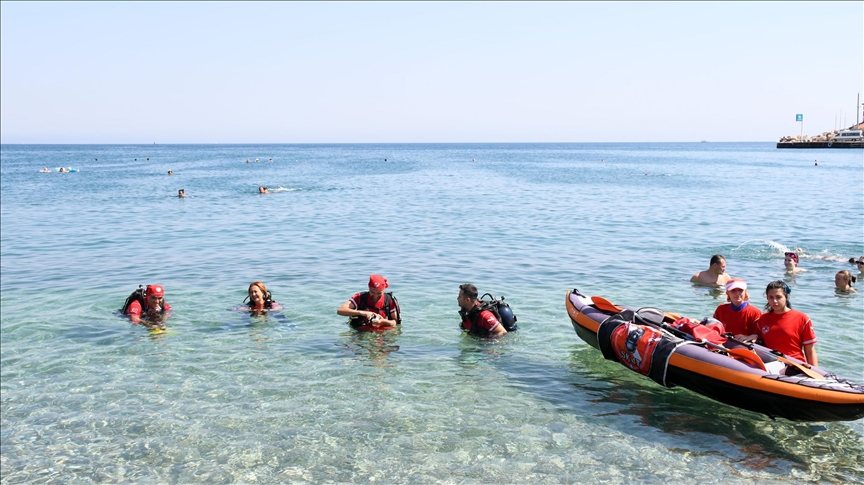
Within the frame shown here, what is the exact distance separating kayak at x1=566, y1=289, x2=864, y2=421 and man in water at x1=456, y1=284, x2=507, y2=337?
1.80 metres

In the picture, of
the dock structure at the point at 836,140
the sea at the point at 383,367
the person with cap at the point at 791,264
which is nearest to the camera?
the sea at the point at 383,367

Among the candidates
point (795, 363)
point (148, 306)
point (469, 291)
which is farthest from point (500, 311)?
point (148, 306)

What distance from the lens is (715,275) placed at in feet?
46.2

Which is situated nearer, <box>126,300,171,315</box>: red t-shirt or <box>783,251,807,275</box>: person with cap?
<box>126,300,171,315</box>: red t-shirt

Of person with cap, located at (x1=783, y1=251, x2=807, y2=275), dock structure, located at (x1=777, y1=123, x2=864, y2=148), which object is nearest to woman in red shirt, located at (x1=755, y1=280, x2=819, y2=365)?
person with cap, located at (x1=783, y1=251, x2=807, y2=275)

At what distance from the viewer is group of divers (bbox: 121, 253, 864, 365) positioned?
26.1 feet

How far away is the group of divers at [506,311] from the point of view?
7969 mm

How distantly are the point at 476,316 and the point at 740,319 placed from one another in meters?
3.87

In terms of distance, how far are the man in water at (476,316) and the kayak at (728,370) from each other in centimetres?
180

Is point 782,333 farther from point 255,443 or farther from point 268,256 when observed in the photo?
point 268,256

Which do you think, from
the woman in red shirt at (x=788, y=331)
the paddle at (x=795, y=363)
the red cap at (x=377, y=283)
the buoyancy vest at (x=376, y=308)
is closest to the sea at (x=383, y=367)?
the buoyancy vest at (x=376, y=308)

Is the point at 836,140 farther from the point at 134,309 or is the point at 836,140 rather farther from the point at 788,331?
the point at 134,309

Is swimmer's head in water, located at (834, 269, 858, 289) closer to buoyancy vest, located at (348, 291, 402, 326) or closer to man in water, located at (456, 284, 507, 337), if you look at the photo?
man in water, located at (456, 284, 507, 337)

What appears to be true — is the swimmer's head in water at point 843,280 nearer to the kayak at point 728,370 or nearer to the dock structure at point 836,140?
the kayak at point 728,370
